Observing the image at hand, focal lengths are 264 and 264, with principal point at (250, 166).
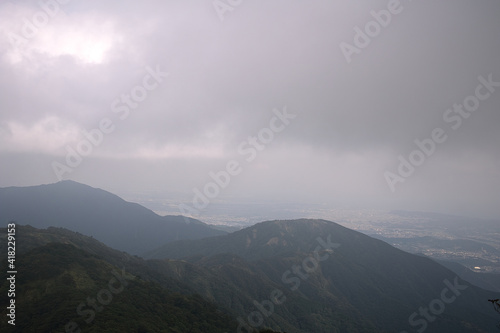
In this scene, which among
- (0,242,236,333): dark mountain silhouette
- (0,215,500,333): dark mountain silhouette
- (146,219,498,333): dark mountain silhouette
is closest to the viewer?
(0,242,236,333): dark mountain silhouette

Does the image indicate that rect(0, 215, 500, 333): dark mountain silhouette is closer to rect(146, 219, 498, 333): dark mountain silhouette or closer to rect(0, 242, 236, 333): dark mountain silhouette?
rect(0, 242, 236, 333): dark mountain silhouette

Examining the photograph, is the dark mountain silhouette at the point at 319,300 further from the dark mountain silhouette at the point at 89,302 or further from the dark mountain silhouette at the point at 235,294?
the dark mountain silhouette at the point at 89,302

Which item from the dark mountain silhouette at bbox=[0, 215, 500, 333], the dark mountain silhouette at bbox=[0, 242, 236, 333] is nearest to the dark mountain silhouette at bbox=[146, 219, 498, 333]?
the dark mountain silhouette at bbox=[0, 215, 500, 333]

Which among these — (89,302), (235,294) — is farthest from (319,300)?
(89,302)

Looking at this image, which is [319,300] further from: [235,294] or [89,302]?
[89,302]

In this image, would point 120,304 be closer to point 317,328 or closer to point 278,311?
point 278,311

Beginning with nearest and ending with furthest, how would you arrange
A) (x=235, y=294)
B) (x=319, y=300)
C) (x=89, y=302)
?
(x=89, y=302), (x=235, y=294), (x=319, y=300)

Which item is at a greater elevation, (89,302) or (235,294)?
(89,302)

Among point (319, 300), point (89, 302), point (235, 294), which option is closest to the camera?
point (89, 302)

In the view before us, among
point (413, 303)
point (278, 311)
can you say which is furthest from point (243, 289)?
point (413, 303)

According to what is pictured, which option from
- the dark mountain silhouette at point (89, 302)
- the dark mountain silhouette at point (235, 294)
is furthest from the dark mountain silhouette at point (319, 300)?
the dark mountain silhouette at point (89, 302)

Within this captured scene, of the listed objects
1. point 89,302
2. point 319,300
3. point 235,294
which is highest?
point 89,302
